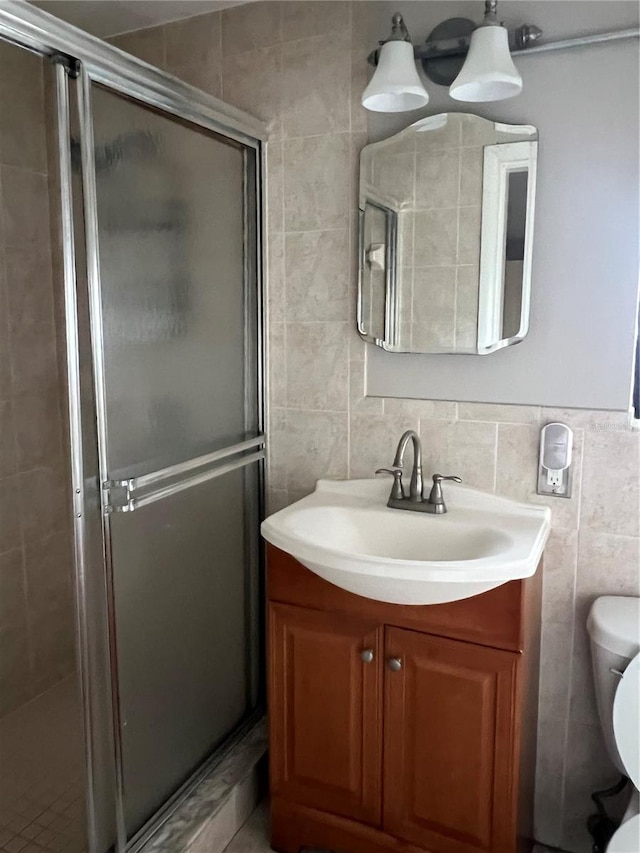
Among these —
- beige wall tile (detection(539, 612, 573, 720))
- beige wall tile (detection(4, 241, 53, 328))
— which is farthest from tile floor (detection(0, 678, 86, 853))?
beige wall tile (detection(539, 612, 573, 720))

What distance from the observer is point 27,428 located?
7.06ft

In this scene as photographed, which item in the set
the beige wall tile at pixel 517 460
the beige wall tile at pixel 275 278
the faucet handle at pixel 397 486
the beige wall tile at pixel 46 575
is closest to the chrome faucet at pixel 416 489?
the faucet handle at pixel 397 486

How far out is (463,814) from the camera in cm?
160

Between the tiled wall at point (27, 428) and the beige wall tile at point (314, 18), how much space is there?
72cm

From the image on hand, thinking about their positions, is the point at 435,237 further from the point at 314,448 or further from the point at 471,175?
the point at 314,448

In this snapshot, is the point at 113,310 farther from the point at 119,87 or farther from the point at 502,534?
the point at 502,534

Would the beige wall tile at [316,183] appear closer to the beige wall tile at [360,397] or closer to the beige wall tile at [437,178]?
the beige wall tile at [437,178]

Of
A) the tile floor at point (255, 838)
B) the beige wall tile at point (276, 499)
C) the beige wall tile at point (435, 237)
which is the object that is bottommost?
the tile floor at point (255, 838)

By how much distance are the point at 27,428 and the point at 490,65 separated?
168 centimetres

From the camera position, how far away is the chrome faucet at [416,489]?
1.81 meters

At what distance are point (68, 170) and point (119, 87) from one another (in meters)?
0.25

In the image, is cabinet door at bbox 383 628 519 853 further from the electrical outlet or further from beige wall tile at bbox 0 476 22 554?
beige wall tile at bbox 0 476 22 554

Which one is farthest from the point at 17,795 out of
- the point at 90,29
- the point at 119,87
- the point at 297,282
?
the point at 90,29

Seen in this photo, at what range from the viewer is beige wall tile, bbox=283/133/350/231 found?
6.36 feet
